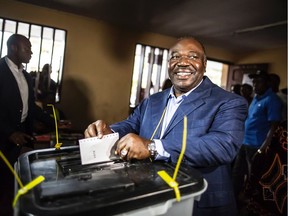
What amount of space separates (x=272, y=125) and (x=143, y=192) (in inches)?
87.4

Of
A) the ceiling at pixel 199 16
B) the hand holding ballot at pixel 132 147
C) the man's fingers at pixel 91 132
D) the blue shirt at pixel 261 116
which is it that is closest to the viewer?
the hand holding ballot at pixel 132 147

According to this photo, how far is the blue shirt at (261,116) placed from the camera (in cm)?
248

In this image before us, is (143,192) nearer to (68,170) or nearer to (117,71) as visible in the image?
(68,170)

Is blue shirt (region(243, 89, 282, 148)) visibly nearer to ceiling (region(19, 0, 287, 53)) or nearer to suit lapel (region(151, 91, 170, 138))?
ceiling (region(19, 0, 287, 53))

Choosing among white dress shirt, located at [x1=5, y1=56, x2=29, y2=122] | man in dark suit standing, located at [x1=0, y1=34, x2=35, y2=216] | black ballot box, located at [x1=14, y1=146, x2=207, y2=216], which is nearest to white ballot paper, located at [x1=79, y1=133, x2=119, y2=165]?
black ballot box, located at [x1=14, y1=146, x2=207, y2=216]

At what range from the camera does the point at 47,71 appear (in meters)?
3.37

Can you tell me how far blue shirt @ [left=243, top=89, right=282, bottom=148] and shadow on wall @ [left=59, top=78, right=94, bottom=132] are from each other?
7.30 ft

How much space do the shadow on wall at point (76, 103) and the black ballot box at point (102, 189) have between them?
289cm

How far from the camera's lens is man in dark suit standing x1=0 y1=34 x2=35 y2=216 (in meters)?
1.74

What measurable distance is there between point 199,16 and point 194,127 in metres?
2.44

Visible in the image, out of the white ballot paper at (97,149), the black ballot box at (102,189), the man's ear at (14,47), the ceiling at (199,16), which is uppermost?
the ceiling at (199,16)

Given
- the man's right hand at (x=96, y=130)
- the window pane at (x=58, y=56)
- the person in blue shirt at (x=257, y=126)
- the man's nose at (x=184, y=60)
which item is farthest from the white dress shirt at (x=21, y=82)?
the person in blue shirt at (x=257, y=126)

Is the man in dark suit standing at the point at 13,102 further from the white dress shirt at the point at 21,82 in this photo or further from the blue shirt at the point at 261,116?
the blue shirt at the point at 261,116

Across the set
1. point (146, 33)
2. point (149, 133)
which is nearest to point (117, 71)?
point (146, 33)
